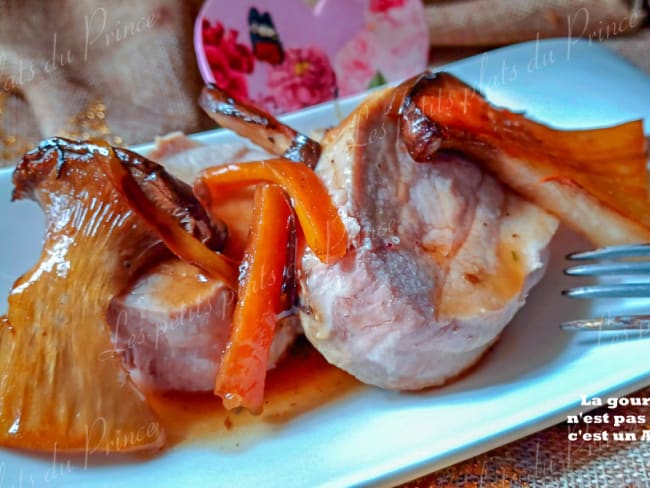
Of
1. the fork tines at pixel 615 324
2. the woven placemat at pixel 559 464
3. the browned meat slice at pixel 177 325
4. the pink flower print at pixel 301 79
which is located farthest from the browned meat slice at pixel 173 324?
the pink flower print at pixel 301 79

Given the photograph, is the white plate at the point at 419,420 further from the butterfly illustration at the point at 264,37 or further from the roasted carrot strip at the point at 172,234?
the butterfly illustration at the point at 264,37

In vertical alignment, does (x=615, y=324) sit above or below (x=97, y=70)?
below

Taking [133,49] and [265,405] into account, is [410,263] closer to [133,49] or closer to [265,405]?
[265,405]

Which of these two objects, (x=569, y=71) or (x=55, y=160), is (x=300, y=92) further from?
(x=55, y=160)

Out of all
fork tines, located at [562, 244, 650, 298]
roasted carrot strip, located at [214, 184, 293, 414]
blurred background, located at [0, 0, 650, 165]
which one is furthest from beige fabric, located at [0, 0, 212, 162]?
fork tines, located at [562, 244, 650, 298]

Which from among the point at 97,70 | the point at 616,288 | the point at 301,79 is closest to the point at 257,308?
the point at 616,288

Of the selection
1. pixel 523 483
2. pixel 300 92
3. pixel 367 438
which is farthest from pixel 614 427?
pixel 300 92
